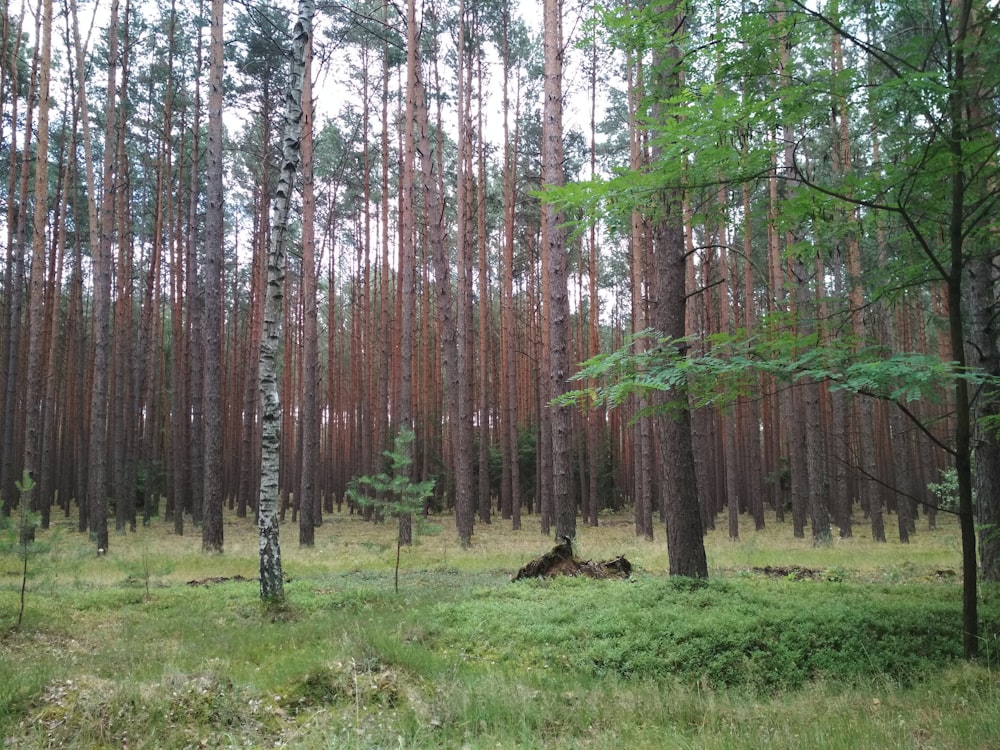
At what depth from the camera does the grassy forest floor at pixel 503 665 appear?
3816 millimetres

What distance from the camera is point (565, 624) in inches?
260

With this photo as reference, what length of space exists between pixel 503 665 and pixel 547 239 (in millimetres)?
13046

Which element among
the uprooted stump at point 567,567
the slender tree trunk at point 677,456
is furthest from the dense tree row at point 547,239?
the uprooted stump at point 567,567

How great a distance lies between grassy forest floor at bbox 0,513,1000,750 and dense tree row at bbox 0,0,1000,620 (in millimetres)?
1600

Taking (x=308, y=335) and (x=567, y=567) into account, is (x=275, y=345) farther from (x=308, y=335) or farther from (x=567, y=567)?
(x=308, y=335)

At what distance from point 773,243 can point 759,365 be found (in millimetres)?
14518

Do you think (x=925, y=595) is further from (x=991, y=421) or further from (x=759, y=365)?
(x=759, y=365)

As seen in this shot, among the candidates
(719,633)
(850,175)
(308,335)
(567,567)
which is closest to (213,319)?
(308,335)

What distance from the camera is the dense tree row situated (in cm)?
562

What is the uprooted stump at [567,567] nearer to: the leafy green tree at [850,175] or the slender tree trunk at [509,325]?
the leafy green tree at [850,175]

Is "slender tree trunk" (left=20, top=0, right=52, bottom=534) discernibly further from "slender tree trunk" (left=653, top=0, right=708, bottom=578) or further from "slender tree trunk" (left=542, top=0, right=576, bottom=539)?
"slender tree trunk" (left=653, top=0, right=708, bottom=578)

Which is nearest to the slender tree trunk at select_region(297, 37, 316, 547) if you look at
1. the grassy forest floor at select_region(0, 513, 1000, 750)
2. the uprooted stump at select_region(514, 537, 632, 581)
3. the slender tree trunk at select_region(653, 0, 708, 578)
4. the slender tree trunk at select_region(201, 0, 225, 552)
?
the slender tree trunk at select_region(201, 0, 225, 552)

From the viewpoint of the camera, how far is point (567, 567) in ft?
33.1

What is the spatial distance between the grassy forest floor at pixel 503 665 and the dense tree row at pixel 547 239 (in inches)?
63.0
